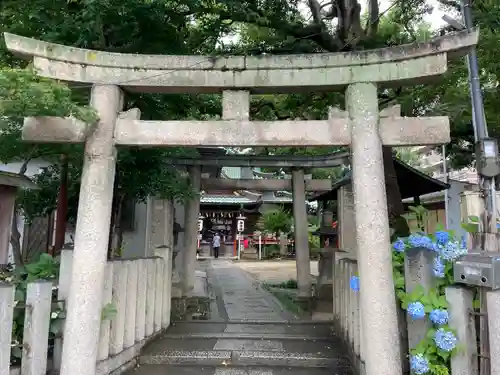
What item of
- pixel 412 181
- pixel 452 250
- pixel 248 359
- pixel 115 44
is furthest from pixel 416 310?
pixel 412 181

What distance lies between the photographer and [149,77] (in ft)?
16.1

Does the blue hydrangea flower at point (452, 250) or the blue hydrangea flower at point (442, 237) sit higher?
the blue hydrangea flower at point (442, 237)

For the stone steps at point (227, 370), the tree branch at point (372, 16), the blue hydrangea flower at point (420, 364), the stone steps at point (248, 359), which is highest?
the tree branch at point (372, 16)

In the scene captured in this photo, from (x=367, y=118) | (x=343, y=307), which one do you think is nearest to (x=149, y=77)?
(x=367, y=118)

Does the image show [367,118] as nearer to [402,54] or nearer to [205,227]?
[402,54]

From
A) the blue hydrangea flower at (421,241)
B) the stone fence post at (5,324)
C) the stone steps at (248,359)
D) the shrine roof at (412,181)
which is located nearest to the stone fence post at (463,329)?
the blue hydrangea flower at (421,241)

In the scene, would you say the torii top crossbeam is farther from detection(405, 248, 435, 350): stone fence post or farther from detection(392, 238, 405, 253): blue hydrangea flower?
detection(405, 248, 435, 350): stone fence post

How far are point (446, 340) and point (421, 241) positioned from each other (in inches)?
41.2

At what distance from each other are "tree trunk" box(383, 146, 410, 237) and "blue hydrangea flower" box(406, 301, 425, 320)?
144 inches

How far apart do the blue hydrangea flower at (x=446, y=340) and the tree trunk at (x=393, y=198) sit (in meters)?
3.88

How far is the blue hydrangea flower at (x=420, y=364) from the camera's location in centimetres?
405

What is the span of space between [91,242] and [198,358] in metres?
2.49

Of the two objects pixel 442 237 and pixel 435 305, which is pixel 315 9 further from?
pixel 435 305

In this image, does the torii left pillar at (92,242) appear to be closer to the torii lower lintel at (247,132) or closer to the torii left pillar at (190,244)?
the torii lower lintel at (247,132)
